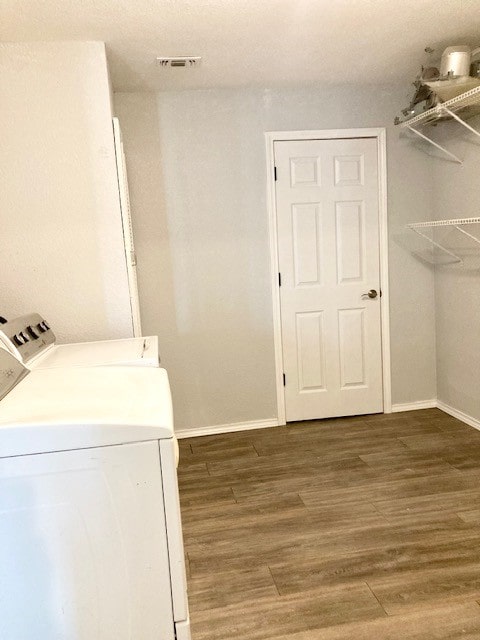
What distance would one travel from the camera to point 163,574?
4.14 feet

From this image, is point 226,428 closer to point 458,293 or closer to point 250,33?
point 458,293

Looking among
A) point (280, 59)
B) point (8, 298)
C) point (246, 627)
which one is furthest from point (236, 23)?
point (246, 627)

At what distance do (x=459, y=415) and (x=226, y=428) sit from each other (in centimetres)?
164

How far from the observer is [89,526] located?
1.22 metres

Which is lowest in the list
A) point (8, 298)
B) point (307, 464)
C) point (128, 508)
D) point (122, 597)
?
point (307, 464)

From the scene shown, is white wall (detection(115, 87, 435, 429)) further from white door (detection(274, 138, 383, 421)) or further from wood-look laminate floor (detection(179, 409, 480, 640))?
wood-look laminate floor (detection(179, 409, 480, 640))

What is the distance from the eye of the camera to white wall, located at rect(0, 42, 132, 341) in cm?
248

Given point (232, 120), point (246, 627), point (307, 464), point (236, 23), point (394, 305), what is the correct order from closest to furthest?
point (246, 627), point (236, 23), point (307, 464), point (232, 120), point (394, 305)

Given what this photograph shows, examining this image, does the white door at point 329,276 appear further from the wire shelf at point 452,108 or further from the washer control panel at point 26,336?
the washer control panel at point 26,336

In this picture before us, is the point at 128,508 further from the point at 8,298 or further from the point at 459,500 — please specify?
the point at 459,500

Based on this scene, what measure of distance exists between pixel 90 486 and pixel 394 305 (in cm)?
307

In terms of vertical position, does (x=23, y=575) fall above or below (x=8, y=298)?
below

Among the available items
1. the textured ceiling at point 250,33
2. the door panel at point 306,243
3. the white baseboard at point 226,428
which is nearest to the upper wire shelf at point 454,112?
the textured ceiling at point 250,33

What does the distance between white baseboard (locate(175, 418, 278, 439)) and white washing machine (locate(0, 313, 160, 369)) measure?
1.48 metres
